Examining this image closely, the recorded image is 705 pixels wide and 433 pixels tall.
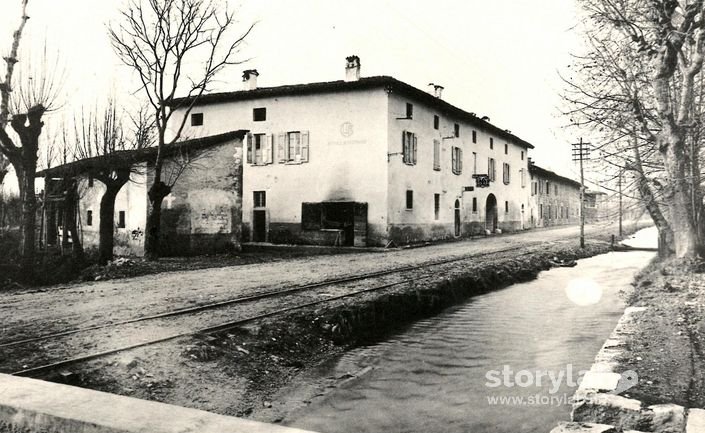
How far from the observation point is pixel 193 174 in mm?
18219

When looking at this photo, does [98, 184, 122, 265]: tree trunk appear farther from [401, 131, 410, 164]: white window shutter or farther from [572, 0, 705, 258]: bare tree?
[572, 0, 705, 258]: bare tree

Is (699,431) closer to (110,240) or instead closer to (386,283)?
(386,283)

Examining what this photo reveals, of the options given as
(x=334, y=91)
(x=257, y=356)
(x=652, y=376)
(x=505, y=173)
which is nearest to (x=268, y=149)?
(x=334, y=91)

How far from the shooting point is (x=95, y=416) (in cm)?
257

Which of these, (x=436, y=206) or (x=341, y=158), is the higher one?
(x=341, y=158)

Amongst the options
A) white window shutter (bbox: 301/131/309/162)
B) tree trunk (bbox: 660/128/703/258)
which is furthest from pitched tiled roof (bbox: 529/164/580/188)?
tree trunk (bbox: 660/128/703/258)

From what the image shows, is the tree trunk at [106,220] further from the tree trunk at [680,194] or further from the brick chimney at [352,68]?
the tree trunk at [680,194]

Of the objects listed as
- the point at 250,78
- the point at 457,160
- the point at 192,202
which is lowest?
the point at 192,202

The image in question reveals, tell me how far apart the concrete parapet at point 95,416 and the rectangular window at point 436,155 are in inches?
934

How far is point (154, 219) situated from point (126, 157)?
2132mm

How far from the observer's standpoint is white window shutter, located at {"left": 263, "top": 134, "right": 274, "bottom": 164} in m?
Result: 23.5

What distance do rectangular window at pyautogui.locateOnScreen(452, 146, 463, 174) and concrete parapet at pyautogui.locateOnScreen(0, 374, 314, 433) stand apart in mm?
26330

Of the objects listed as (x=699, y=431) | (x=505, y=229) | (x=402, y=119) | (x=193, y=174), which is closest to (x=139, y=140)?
(x=193, y=174)

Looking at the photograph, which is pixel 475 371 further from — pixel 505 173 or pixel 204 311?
pixel 505 173
